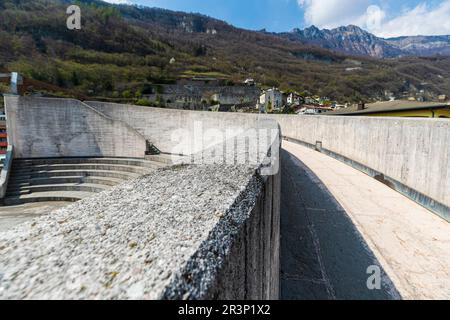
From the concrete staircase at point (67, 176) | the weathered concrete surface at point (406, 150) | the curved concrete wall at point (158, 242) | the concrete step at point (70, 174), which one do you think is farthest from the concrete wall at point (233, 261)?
the concrete step at point (70, 174)

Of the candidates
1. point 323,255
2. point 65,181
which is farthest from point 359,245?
point 65,181

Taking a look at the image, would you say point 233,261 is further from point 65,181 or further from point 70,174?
point 70,174

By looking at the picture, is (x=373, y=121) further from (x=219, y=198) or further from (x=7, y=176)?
(x=7, y=176)

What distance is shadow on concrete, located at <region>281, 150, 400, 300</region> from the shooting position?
262cm

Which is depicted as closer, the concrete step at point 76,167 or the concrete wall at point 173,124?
the concrete step at point 76,167

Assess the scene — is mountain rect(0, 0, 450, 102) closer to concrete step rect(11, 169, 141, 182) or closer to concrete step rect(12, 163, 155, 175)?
concrete step rect(12, 163, 155, 175)

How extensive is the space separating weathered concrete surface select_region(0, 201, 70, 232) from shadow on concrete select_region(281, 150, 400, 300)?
37.4 feet

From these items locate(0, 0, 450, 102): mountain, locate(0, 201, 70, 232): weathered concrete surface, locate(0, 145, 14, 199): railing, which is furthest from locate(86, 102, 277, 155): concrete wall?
locate(0, 0, 450, 102): mountain

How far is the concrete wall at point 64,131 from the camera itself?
15727mm

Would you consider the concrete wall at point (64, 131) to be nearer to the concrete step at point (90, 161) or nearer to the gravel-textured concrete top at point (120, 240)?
the concrete step at point (90, 161)

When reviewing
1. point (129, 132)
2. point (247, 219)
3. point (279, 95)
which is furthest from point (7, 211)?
point (279, 95)

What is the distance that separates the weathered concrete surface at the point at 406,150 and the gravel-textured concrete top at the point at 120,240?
16.1 ft

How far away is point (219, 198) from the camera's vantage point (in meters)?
1.43

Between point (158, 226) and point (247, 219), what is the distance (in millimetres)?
479
